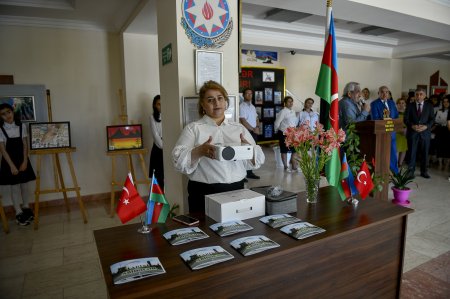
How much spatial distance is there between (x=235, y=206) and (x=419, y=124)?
550 cm

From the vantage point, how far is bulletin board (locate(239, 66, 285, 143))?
8.23m

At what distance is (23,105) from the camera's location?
4.24 meters

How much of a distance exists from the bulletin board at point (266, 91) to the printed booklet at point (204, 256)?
23.2 feet

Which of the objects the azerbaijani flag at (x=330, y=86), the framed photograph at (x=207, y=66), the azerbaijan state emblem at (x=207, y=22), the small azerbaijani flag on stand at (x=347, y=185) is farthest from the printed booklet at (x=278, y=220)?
the azerbaijan state emblem at (x=207, y=22)

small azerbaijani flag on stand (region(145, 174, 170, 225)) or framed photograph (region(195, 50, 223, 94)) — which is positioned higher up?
framed photograph (region(195, 50, 223, 94))

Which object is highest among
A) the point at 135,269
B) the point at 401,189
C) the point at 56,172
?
the point at 135,269

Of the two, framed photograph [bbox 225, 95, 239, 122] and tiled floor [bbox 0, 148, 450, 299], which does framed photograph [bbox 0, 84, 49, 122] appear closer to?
tiled floor [bbox 0, 148, 450, 299]

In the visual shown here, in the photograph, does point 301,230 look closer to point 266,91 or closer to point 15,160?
point 15,160

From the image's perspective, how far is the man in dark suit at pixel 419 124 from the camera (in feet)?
18.7

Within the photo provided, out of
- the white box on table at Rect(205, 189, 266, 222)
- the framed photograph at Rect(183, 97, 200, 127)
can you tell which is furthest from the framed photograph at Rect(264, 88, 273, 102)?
the white box on table at Rect(205, 189, 266, 222)

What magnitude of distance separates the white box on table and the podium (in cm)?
253

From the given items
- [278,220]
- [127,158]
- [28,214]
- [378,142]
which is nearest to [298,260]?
[278,220]

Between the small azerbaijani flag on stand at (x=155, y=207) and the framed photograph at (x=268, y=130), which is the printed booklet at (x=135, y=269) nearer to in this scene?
the small azerbaijani flag on stand at (x=155, y=207)

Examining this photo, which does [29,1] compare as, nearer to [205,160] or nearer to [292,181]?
[205,160]
